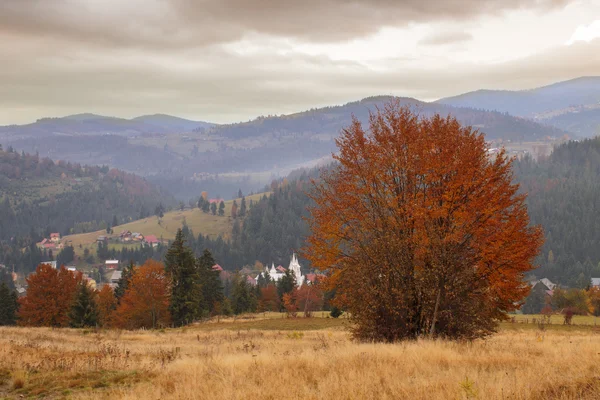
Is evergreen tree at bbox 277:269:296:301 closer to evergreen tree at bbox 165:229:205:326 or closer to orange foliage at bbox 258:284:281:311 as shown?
orange foliage at bbox 258:284:281:311

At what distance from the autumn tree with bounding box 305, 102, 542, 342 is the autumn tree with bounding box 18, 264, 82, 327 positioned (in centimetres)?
5654

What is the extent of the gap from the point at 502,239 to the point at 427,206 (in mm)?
4924

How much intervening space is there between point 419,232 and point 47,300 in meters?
65.1

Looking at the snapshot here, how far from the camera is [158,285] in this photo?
60.1m

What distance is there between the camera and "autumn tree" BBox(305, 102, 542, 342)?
54.0ft

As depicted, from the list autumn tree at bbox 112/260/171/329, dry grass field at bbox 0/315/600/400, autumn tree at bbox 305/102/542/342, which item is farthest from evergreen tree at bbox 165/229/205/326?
dry grass field at bbox 0/315/600/400

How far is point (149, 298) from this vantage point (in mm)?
59906

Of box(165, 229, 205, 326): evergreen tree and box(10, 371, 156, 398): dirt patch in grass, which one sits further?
box(165, 229, 205, 326): evergreen tree

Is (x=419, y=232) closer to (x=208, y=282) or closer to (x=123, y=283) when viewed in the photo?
(x=208, y=282)

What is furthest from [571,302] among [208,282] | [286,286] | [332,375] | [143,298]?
[332,375]

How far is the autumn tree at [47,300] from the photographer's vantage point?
218 ft

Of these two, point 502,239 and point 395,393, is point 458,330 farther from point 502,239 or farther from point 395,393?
point 395,393

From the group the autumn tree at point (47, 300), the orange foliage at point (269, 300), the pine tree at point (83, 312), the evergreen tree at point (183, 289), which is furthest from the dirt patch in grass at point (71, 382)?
the orange foliage at point (269, 300)

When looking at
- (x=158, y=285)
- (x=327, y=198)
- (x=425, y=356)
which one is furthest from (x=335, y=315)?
(x=425, y=356)
